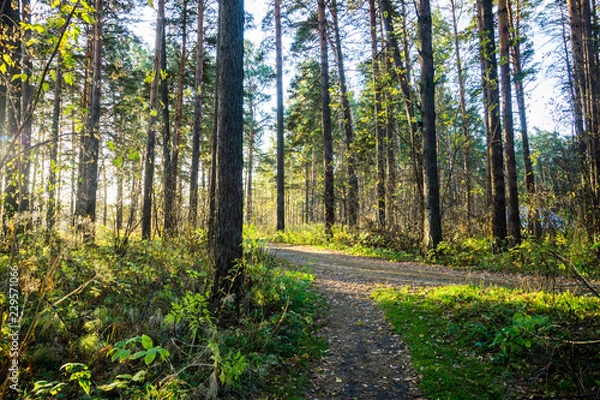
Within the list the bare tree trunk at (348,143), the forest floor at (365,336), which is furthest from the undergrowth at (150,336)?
the bare tree trunk at (348,143)

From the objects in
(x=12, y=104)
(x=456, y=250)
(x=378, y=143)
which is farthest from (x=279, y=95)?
(x=12, y=104)

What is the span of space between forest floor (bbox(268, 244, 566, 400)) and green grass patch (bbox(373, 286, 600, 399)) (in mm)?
206

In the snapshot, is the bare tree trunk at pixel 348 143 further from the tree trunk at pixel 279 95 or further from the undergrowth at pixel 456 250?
the tree trunk at pixel 279 95

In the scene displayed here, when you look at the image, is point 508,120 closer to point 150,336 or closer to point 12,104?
point 150,336

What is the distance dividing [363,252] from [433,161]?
3938mm

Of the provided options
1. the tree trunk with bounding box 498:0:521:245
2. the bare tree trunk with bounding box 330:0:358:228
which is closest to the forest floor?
the tree trunk with bounding box 498:0:521:245

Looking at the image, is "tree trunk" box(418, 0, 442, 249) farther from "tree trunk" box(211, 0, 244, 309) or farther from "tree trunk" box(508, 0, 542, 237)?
"tree trunk" box(211, 0, 244, 309)

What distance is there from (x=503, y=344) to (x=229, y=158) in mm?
4035

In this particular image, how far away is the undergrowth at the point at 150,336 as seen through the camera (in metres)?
2.62

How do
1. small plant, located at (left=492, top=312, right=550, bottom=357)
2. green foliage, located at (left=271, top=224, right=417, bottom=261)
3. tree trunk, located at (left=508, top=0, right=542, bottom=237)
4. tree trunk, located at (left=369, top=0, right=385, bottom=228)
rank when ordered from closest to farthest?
small plant, located at (left=492, top=312, right=550, bottom=357), tree trunk, located at (left=508, top=0, right=542, bottom=237), green foliage, located at (left=271, top=224, right=417, bottom=261), tree trunk, located at (left=369, top=0, right=385, bottom=228)

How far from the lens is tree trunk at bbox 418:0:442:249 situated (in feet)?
31.1

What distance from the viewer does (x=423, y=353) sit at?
3703 millimetres

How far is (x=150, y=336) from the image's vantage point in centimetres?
341

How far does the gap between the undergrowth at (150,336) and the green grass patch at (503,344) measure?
1.37m
